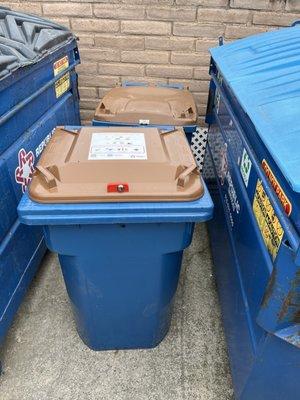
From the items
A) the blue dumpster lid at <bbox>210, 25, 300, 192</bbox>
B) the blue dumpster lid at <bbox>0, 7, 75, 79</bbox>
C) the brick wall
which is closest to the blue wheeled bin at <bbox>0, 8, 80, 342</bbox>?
the blue dumpster lid at <bbox>0, 7, 75, 79</bbox>

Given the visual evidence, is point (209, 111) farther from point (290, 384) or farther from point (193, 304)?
point (290, 384)

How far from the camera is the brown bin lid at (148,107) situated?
224 cm

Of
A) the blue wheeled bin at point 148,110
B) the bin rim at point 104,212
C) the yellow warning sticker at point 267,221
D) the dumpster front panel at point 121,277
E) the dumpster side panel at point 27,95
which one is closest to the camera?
the yellow warning sticker at point 267,221

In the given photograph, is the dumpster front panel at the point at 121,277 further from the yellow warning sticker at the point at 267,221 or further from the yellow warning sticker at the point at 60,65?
the yellow warning sticker at the point at 60,65

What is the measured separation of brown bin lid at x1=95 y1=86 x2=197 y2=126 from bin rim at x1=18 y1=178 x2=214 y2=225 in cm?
110

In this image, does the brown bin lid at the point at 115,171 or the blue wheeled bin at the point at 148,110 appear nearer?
the brown bin lid at the point at 115,171

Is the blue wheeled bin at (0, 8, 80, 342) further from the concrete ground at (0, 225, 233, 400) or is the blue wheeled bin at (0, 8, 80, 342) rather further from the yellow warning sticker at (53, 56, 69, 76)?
the concrete ground at (0, 225, 233, 400)

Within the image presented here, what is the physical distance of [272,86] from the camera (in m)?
1.41

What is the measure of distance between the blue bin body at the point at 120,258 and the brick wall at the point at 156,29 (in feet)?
6.93

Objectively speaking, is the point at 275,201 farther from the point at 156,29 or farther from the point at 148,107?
the point at 156,29

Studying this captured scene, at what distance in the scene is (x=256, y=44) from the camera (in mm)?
2061

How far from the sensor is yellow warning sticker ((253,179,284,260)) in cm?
108

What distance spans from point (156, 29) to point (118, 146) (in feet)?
6.12

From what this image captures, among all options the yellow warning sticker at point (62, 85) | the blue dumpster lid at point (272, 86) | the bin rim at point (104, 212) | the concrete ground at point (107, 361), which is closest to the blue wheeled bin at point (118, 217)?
the bin rim at point (104, 212)
